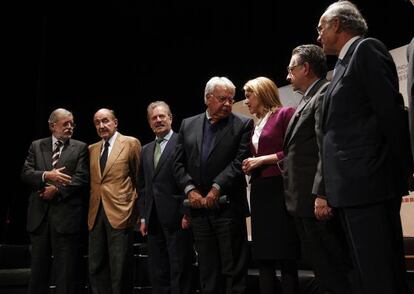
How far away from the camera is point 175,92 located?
6.88 m

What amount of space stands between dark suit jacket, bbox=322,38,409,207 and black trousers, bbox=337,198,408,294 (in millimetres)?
53

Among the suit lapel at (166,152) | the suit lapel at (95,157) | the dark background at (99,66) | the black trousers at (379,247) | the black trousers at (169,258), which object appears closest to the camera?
the black trousers at (379,247)

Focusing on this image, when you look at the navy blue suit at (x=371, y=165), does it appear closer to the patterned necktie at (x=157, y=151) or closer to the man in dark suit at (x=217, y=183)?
the man in dark suit at (x=217, y=183)

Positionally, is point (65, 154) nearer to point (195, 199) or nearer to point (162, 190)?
point (162, 190)

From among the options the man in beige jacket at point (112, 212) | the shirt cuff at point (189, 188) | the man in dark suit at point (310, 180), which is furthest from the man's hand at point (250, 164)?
the man in beige jacket at point (112, 212)

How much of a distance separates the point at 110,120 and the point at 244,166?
1.63 metres

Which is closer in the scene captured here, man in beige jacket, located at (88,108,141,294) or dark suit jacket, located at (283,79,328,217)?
dark suit jacket, located at (283,79,328,217)

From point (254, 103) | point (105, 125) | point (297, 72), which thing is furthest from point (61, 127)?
point (297, 72)

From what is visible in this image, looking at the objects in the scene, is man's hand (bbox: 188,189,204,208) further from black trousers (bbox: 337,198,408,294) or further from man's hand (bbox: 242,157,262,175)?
black trousers (bbox: 337,198,408,294)

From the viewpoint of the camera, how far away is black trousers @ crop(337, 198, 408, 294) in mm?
1941

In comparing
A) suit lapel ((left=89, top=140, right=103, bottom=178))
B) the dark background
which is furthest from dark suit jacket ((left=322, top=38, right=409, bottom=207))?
the dark background

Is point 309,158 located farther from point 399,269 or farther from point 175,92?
point 175,92

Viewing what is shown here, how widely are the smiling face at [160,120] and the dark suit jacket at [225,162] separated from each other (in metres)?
0.59

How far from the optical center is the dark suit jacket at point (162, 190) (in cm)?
360
